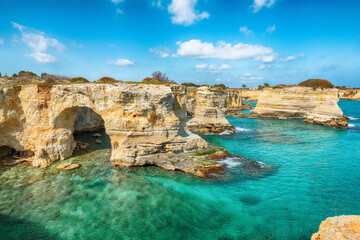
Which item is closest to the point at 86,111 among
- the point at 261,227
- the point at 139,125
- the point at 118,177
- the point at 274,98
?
the point at 139,125

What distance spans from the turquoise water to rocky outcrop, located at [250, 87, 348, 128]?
968 inches

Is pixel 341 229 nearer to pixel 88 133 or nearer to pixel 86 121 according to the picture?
pixel 88 133

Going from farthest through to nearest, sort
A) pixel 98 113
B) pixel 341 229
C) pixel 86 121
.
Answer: pixel 86 121 → pixel 98 113 → pixel 341 229

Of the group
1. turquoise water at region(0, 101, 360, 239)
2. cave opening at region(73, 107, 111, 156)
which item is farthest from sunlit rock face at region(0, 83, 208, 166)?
cave opening at region(73, 107, 111, 156)

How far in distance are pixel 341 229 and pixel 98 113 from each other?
53.4 feet

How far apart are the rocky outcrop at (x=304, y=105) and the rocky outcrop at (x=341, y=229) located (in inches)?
1468

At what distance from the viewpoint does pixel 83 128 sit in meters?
26.4

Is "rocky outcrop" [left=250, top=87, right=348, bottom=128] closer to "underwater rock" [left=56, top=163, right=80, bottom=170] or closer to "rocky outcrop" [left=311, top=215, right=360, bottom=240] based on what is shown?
"rocky outcrop" [left=311, top=215, right=360, bottom=240]

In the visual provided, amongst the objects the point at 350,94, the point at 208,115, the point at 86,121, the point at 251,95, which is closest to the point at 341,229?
the point at 208,115

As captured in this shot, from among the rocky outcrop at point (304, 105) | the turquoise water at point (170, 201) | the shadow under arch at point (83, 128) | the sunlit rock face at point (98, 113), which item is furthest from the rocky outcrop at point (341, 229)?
the rocky outcrop at point (304, 105)

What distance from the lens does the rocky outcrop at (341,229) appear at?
5508 mm

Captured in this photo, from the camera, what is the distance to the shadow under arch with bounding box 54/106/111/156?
1741cm

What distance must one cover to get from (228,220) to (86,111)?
78.3 ft

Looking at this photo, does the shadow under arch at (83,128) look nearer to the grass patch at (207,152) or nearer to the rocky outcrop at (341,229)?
the grass patch at (207,152)
